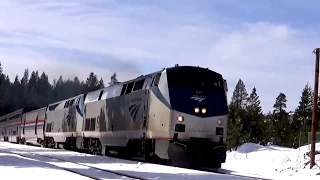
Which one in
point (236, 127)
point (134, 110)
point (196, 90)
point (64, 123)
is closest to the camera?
point (196, 90)

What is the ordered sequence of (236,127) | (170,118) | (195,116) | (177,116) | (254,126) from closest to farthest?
(170,118) → (177,116) → (195,116) → (236,127) → (254,126)

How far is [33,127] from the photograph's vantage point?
48938 mm

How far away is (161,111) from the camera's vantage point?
1923cm

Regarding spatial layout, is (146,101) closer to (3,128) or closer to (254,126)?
(254,126)

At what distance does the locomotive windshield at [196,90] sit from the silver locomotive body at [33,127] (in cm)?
2790

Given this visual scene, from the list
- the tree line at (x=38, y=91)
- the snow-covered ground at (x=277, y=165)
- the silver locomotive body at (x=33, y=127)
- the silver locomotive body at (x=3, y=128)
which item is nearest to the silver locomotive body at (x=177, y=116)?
the snow-covered ground at (x=277, y=165)

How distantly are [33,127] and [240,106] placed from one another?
61692 mm

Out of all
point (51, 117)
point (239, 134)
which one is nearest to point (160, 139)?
point (51, 117)

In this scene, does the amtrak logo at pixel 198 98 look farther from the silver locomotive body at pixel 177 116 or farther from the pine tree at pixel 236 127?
the pine tree at pixel 236 127

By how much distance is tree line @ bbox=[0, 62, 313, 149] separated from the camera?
194 ft

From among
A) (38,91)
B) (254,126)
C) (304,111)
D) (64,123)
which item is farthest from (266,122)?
(38,91)

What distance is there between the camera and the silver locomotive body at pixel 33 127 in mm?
45531

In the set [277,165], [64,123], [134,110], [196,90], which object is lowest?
[277,165]

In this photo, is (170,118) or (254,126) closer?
(170,118)
